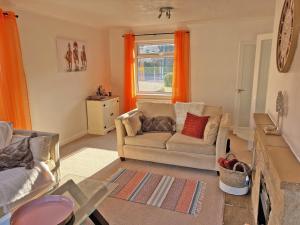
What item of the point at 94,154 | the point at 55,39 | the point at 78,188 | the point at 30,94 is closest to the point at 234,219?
the point at 78,188

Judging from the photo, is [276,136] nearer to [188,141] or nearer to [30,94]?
[188,141]

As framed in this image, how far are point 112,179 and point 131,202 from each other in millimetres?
581

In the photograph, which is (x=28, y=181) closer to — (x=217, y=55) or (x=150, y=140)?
(x=150, y=140)

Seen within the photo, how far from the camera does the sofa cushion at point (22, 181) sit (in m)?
2.04

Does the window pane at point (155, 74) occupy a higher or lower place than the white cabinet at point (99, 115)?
higher

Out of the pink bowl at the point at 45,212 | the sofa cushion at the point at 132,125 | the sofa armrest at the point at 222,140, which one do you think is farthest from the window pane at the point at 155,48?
the pink bowl at the point at 45,212

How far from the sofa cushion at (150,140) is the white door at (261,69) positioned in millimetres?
1518

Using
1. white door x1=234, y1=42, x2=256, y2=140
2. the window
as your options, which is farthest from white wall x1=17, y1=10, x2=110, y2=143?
white door x1=234, y1=42, x2=256, y2=140

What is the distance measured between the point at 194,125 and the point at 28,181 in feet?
7.33

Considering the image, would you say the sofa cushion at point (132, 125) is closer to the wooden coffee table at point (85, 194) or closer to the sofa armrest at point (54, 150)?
the sofa armrest at point (54, 150)

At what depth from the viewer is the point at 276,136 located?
1.80 metres

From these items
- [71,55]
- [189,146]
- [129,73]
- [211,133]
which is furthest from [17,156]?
[129,73]

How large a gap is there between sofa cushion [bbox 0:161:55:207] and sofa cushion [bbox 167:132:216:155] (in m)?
1.60

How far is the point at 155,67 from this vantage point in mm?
5395
